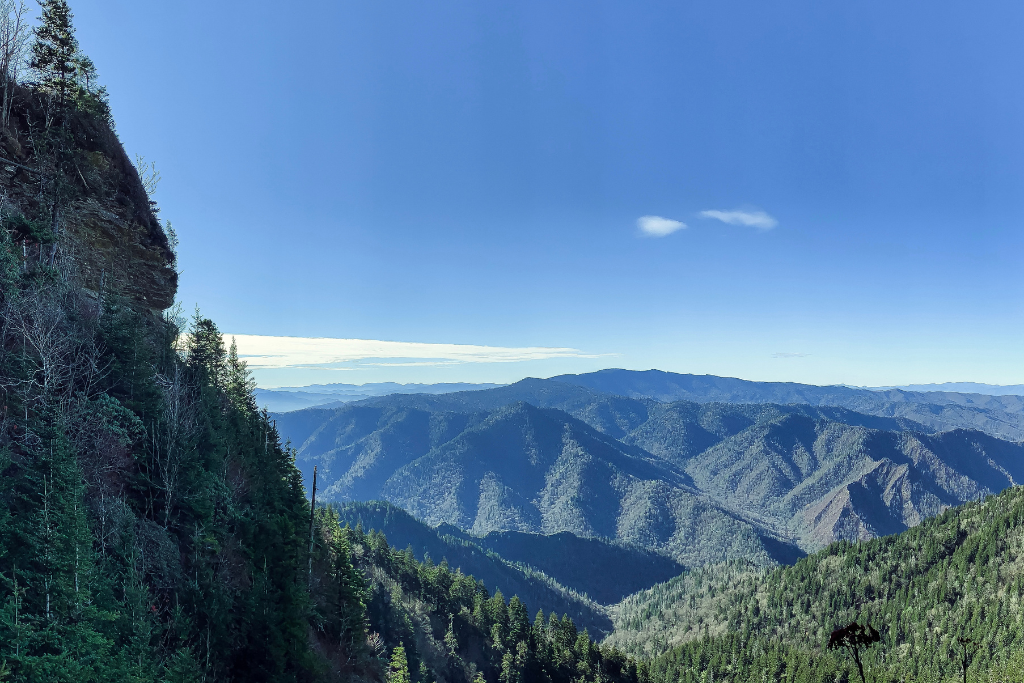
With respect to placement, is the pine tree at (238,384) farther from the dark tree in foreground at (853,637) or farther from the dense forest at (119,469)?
the dark tree in foreground at (853,637)

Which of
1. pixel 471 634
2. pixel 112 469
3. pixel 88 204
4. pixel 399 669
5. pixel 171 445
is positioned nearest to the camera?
pixel 112 469

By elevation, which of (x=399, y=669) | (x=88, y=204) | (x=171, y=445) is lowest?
(x=399, y=669)

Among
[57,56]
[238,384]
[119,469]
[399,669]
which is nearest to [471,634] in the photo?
[399,669]

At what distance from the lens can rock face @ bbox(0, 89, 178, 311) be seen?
32094mm

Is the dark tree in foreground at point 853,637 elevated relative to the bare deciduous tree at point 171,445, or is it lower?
elevated

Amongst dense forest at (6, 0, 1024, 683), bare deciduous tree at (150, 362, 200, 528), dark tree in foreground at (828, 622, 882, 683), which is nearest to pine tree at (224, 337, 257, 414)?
dense forest at (6, 0, 1024, 683)

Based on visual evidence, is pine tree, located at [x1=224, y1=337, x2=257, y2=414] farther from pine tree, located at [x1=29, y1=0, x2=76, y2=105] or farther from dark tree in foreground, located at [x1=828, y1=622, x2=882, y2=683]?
dark tree in foreground, located at [x1=828, y1=622, x2=882, y2=683]

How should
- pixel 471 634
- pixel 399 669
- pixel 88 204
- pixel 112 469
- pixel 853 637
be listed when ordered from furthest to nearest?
pixel 471 634 → pixel 399 669 → pixel 88 204 → pixel 112 469 → pixel 853 637

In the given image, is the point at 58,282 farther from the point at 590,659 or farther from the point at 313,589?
the point at 590,659

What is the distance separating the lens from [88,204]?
119ft

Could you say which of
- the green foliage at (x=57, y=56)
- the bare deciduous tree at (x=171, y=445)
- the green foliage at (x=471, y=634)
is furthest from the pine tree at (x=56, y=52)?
the green foliage at (x=471, y=634)

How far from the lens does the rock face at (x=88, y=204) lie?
3209cm

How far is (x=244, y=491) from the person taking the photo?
134ft

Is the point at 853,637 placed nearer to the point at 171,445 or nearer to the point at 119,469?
the point at 119,469
